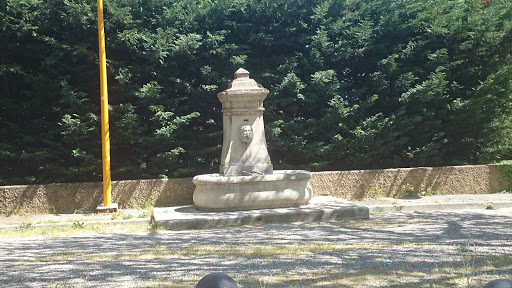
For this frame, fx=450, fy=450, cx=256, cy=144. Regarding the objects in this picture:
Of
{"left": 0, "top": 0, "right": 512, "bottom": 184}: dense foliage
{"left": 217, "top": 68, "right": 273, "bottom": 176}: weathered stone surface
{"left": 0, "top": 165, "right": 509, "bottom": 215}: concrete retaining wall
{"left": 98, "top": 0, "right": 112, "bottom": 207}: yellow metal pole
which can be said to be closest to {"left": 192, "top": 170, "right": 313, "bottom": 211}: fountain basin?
{"left": 217, "top": 68, "right": 273, "bottom": 176}: weathered stone surface

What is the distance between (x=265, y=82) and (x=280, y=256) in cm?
887

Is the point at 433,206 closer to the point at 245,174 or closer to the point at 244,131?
the point at 245,174

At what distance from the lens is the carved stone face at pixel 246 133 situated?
414 inches

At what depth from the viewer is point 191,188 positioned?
40.0 ft

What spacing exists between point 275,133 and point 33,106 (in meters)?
6.71

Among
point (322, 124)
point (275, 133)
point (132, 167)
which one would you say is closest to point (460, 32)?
point (322, 124)

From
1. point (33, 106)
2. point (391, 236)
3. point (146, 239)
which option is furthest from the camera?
point (33, 106)

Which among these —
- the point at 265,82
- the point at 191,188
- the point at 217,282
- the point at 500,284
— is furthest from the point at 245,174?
the point at 500,284

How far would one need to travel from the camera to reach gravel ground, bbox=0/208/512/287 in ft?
15.3

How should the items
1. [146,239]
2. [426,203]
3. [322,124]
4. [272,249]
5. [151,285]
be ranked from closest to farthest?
[151,285] < [272,249] < [146,239] < [426,203] < [322,124]

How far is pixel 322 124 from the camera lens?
44.5 feet

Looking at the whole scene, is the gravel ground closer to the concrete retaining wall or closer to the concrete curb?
the concrete curb

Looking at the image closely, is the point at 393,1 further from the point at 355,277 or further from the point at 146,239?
the point at 355,277

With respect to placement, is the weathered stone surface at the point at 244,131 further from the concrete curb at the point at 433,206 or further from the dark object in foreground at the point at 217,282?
the dark object in foreground at the point at 217,282
